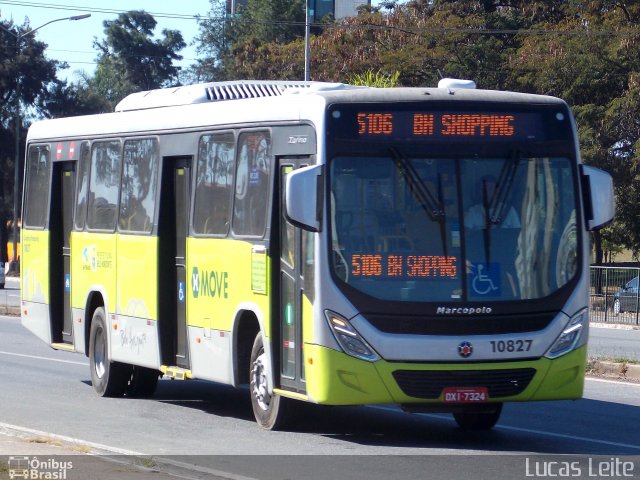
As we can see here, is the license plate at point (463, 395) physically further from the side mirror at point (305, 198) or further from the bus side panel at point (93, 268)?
the bus side panel at point (93, 268)

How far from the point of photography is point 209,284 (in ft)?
43.7

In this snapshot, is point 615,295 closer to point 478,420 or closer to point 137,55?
point 478,420

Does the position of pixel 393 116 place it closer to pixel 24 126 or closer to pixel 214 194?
pixel 214 194

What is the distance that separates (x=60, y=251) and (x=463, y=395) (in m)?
7.95

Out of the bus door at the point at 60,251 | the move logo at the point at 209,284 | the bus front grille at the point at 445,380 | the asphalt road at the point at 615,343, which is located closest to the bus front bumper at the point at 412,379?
the bus front grille at the point at 445,380

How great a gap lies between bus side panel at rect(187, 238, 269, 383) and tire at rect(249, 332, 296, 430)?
34cm

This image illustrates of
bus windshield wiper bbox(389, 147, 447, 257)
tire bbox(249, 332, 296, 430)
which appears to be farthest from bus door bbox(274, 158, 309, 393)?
bus windshield wiper bbox(389, 147, 447, 257)

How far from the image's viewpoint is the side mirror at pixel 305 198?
10.9 meters

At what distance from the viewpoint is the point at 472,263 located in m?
11.2

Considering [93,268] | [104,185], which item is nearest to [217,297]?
[104,185]

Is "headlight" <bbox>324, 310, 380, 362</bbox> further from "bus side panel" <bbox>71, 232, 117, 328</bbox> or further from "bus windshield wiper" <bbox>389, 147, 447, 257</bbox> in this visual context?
"bus side panel" <bbox>71, 232, 117, 328</bbox>

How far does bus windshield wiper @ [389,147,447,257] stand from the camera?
11203 mm

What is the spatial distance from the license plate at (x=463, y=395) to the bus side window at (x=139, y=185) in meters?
4.78

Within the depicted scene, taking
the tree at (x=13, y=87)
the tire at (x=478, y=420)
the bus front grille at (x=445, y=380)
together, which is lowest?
the tire at (x=478, y=420)
